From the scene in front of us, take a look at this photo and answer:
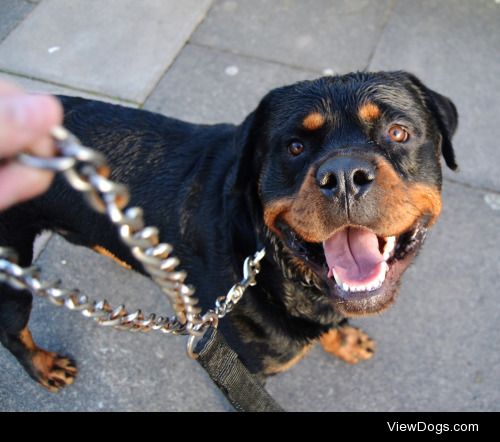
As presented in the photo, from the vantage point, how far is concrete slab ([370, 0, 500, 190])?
3441 mm

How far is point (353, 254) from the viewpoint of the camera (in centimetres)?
196

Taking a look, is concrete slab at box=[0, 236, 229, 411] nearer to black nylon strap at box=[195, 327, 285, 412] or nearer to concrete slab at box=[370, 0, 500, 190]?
black nylon strap at box=[195, 327, 285, 412]

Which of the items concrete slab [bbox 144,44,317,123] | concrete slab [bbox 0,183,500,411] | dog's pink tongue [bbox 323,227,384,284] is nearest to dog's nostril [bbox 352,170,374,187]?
dog's pink tongue [bbox 323,227,384,284]

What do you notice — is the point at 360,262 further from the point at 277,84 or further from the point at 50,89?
the point at 50,89

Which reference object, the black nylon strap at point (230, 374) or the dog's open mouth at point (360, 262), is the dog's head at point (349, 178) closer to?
the dog's open mouth at point (360, 262)

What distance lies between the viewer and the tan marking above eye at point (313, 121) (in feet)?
6.18

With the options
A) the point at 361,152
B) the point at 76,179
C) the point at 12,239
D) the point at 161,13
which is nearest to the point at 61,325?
the point at 12,239

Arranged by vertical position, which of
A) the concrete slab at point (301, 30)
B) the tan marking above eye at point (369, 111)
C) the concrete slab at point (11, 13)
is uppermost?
the tan marking above eye at point (369, 111)

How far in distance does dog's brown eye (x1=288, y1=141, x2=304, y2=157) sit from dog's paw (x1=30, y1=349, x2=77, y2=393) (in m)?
1.73

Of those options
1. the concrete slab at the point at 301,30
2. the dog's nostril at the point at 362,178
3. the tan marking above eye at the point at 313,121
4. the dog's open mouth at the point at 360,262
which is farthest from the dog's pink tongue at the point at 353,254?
the concrete slab at the point at 301,30

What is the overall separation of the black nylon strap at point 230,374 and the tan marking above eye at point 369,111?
3.13ft

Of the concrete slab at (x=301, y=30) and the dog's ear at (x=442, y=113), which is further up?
the dog's ear at (x=442, y=113)

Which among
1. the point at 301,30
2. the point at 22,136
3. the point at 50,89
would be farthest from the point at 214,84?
the point at 22,136

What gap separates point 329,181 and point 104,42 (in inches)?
125
